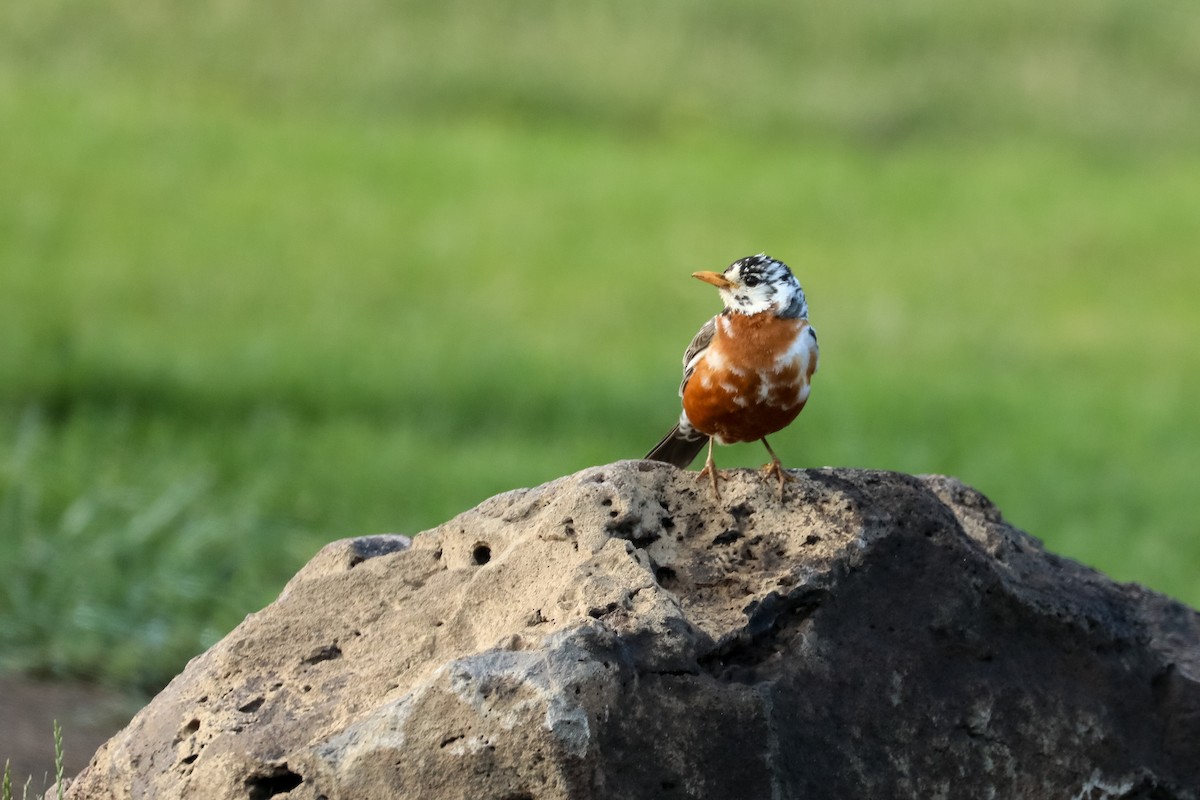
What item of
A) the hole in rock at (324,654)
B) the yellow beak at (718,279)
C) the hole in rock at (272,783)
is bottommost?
the hole in rock at (272,783)

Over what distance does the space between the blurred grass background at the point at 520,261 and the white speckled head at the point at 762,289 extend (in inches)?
138

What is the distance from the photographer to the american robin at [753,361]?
3.97m

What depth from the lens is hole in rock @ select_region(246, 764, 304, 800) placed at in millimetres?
3412

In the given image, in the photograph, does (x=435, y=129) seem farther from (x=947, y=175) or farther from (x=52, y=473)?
(x=52, y=473)

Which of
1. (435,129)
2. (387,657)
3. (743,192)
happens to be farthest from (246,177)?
(387,657)

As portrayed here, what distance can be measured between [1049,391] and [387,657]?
10.0 meters

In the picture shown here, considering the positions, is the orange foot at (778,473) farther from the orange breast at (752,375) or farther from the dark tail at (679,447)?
the dark tail at (679,447)

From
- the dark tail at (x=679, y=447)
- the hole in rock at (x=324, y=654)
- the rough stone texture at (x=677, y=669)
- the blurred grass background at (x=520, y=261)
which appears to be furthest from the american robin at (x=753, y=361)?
the blurred grass background at (x=520, y=261)

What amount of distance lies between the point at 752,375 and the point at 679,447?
597 mm

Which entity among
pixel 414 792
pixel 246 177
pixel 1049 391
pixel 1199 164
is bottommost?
pixel 414 792

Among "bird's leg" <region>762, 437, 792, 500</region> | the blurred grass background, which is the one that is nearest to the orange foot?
"bird's leg" <region>762, 437, 792, 500</region>

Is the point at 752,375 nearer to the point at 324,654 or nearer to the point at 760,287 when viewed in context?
the point at 760,287

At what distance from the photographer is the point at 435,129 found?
18359 millimetres

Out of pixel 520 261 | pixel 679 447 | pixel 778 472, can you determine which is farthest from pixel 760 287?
pixel 520 261
